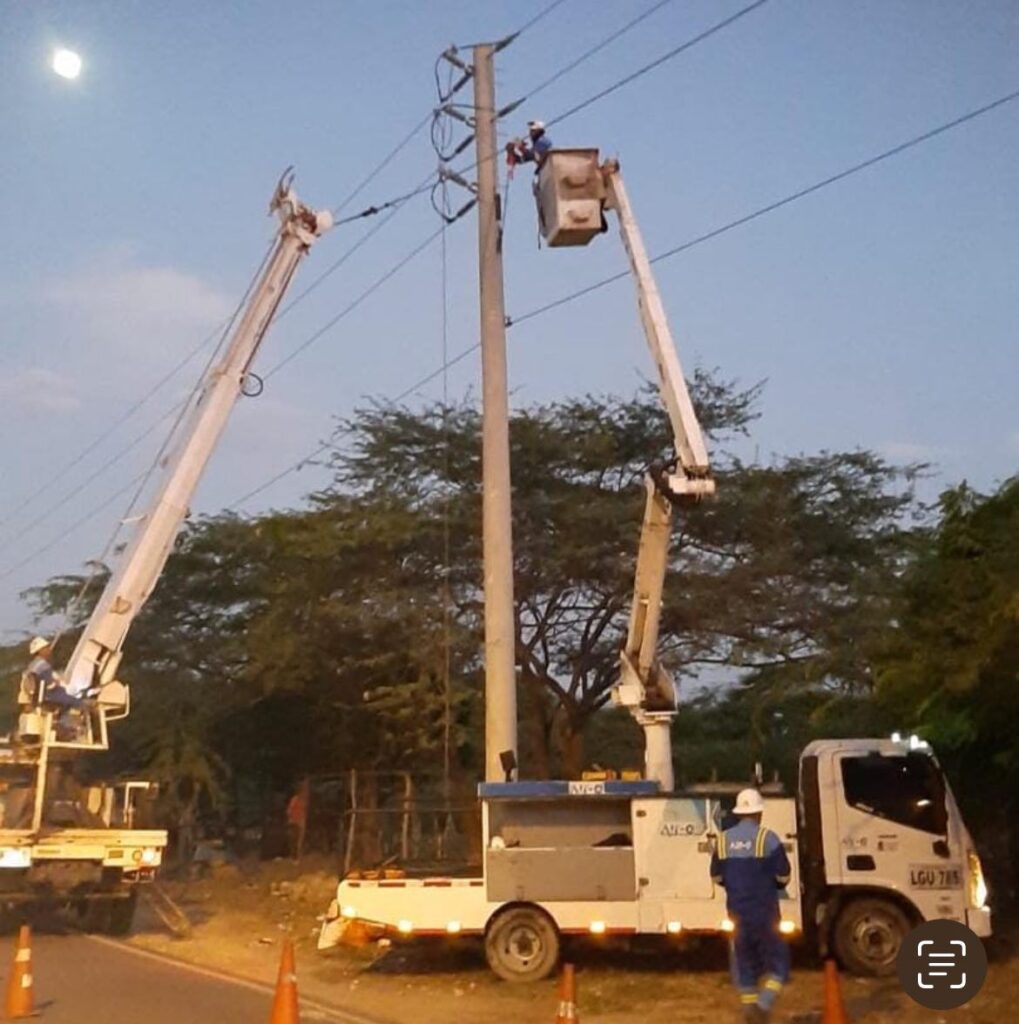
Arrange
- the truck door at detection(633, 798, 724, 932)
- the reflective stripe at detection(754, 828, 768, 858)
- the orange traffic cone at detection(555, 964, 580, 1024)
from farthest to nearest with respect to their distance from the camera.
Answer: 1. the truck door at detection(633, 798, 724, 932)
2. the reflective stripe at detection(754, 828, 768, 858)
3. the orange traffic cone at detection(555, 964, 580, 1024)

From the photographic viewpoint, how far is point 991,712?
15766 millimetres

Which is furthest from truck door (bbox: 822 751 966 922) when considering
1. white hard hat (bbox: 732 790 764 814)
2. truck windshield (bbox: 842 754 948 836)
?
white hard hat (bbox: 732 790 764 814)

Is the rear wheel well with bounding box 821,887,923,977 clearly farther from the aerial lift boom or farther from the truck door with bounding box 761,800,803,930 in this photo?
the aerial lift boom

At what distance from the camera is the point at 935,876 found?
14.3 metres

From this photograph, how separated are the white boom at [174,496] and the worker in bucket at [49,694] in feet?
0.60

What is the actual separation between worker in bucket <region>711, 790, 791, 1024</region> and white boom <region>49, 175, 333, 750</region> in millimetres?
Result: 11508

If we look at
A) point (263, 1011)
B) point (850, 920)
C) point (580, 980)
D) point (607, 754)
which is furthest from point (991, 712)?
point (607, 754)

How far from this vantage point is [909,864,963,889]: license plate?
1430 centimetres

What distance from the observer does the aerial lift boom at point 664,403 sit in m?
14.4

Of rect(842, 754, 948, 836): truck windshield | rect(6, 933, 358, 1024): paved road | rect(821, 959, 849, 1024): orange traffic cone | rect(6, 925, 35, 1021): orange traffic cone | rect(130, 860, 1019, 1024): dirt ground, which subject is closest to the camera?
rect(821, 959, 849, 1024): orange traffic cone

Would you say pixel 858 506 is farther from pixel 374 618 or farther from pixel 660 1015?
pixel 660 1015

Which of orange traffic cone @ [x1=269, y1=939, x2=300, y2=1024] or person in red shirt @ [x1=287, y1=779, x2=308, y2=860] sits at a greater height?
person in red shirt @ [x1=287, y1=779, x2=308, y2=860]

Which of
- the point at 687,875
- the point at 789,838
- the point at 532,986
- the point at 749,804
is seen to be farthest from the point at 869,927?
the point at 749,804

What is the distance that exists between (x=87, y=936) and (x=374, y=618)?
21.4 ft
